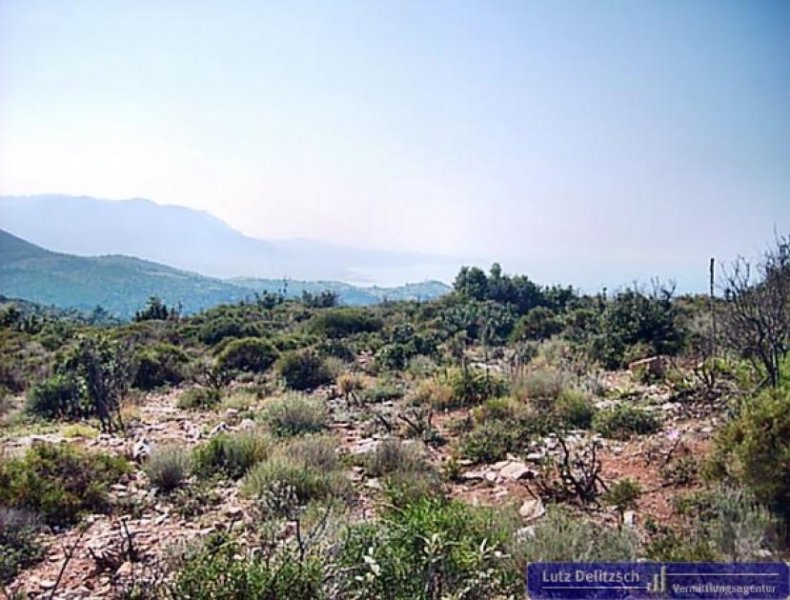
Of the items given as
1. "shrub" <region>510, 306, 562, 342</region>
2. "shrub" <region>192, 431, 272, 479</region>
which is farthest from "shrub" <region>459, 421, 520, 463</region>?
"shrub" <region>510, 306, 562, 342</region>

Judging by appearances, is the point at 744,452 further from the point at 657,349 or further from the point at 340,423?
the point at 657,349

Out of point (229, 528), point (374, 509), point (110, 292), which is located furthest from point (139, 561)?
point (110, 292)

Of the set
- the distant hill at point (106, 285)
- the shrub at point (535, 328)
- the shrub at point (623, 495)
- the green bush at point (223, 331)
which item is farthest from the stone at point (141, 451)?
the distant hill at point (106, 285)

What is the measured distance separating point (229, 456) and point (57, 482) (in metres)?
1.59

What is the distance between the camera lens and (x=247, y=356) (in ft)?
47.6

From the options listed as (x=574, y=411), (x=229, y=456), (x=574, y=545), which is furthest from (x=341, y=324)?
(x=574, y=545)

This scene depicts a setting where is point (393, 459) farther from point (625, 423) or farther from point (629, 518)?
point (625, 423)

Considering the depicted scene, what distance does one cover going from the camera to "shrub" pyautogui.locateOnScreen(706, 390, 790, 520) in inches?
155

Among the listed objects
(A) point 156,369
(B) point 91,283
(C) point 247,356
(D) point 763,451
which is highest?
(B) point 91,283

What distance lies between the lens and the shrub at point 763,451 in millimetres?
3934

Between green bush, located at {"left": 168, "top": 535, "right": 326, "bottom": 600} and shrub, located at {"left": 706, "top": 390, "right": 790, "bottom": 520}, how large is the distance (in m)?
3.00

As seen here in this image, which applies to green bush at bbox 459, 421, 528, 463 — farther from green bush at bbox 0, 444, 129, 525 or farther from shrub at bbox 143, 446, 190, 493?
green bush at bbox 0, 444, 129, 525

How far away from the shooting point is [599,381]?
10.0 m

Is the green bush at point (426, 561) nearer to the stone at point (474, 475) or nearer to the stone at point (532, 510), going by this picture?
the stone at point (532, 510)
